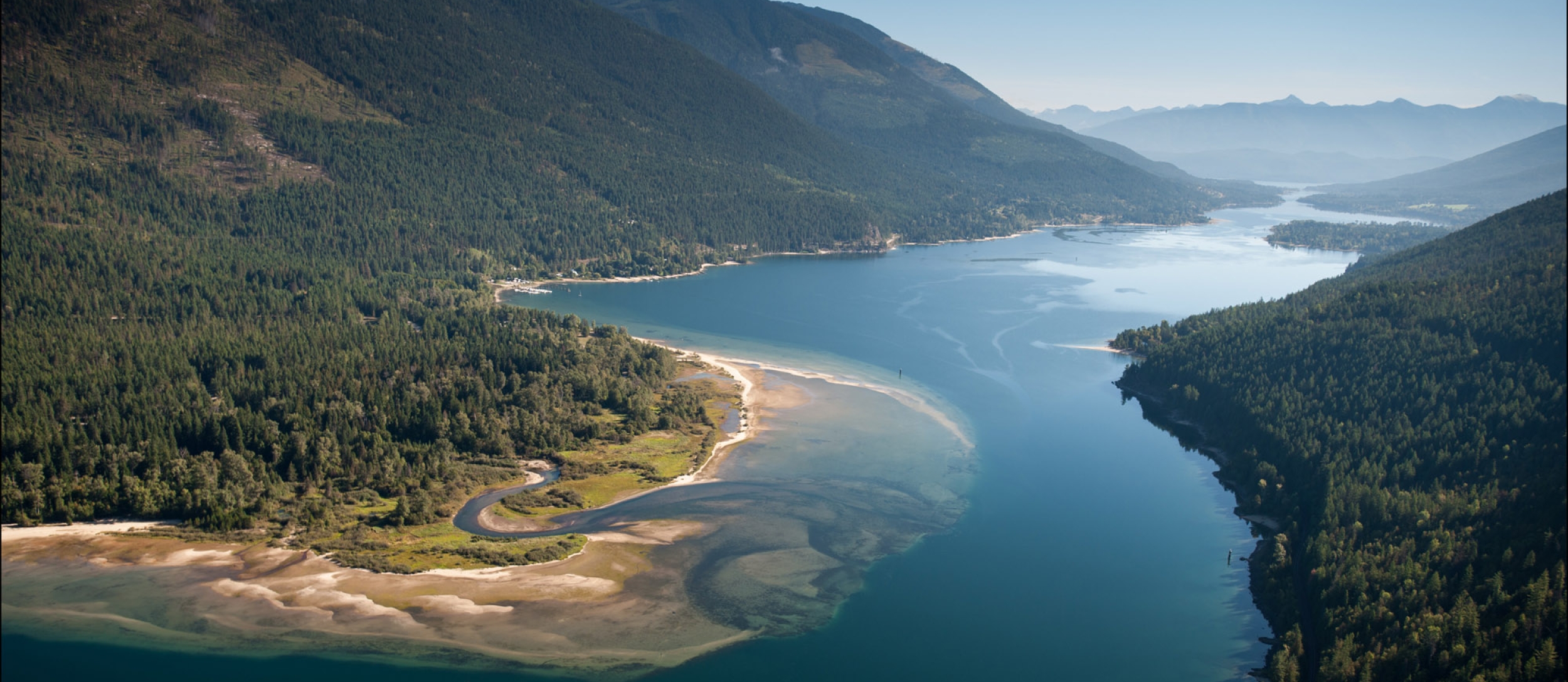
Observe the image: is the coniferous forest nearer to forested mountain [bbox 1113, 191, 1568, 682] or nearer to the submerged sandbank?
the submerged sandbank

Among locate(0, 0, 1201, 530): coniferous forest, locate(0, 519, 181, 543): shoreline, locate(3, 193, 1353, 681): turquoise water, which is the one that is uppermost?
locate(0, 0, 1201, 530): coniferous forest

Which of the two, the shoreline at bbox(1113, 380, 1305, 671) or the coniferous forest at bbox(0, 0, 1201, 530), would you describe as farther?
the coniferous forest at bbox(0, 0, 1201, 530)

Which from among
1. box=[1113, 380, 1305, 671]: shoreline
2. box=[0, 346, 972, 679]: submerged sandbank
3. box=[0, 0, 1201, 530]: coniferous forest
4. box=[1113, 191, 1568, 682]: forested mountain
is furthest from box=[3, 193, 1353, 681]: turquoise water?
box=[0, 0, 1201, 530]: coniferous forest

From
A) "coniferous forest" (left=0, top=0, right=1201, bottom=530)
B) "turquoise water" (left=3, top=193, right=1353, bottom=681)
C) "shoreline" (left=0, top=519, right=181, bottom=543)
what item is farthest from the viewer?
"coniferous forest" (left=0, top=0, right=1201, bottom=530)

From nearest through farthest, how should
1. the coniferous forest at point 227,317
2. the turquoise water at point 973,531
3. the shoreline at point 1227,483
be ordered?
the turquoise water at point 973,531, the shoreline at point 1227,483, the coniferous forest at point 227,317

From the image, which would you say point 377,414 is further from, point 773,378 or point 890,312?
point 890,312

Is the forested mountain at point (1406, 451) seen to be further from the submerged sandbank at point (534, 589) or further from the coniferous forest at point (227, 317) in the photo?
the coniferous forest at point (227, 317)

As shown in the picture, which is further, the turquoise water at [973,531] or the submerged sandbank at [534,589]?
the turquoise water at [973,531]

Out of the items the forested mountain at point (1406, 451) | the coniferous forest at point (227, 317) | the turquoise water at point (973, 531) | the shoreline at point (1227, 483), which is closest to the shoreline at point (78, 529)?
the coniferous forest at point (227, 317)
